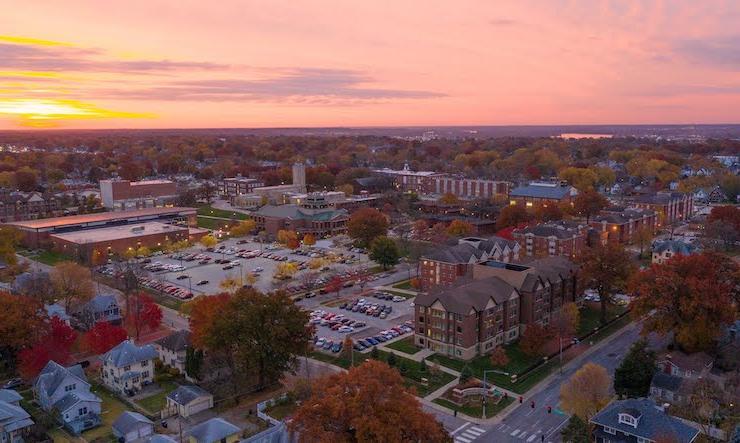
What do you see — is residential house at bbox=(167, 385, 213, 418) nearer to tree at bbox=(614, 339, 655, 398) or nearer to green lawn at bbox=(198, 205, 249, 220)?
tree at bbox=(614, 339, 655, 398)

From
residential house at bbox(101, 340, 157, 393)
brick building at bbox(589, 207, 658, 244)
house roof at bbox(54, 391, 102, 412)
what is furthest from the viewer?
brick building at bbox(589, 207, 658, 244)

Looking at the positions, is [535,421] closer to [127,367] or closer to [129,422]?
[129,422]

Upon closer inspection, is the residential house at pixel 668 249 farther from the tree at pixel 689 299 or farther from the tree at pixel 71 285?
the tree at pixel 71 285

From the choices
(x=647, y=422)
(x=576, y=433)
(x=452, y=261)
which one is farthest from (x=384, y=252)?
(x=647, y=422)

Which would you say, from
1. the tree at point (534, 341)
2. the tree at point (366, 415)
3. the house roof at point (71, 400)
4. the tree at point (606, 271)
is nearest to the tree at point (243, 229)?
the tree at point (606, 271)


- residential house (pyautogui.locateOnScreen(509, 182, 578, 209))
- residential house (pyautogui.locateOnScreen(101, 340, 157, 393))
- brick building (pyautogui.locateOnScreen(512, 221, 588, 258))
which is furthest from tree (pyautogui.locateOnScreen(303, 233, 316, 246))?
residential house (pyautogui.locateOnScreen(101, 340, 157, 393))

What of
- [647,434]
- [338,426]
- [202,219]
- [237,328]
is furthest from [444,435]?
[202,219]
